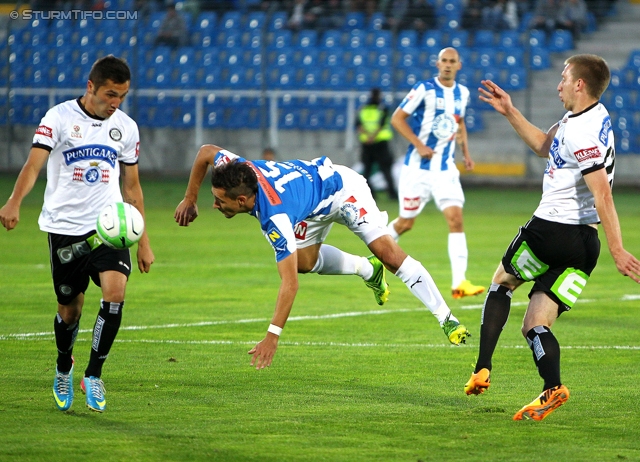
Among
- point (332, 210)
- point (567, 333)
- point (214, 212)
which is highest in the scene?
point (332, 210)

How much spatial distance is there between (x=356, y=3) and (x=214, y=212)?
9.31m

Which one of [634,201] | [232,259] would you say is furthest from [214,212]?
[634,201]

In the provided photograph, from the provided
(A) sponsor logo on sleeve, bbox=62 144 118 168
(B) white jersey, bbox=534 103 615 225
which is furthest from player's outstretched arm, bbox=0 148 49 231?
(B) white jersey, bbox=534 103 615 225

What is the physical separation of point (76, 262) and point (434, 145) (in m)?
6.45

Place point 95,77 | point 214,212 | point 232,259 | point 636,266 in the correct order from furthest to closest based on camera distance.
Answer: point 214,212
point 232,259
point 95,77
point 636,266

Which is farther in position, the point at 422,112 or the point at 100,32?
the point at 100,32

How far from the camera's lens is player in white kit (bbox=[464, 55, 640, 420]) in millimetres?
5773

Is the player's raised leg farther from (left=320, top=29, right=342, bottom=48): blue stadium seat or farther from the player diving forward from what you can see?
(left=320, top=29, right=342, bottom=48): blue stadium seat

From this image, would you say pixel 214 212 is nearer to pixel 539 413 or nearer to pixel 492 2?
pixel 492 2

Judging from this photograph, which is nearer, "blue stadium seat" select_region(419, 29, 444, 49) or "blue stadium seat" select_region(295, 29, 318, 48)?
"blue stadium seat" select_region(419, 29, 444, 49)

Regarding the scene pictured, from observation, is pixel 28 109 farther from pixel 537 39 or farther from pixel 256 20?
pixel 537 39

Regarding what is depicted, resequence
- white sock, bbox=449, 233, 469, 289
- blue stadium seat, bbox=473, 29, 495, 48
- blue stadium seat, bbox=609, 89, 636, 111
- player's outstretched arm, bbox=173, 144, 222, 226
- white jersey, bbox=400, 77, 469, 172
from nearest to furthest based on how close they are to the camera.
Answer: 1. player's outstretched arm, bbox=173, 144, 222, 226
2. white sock, bbox=449, 233, 469, 289
3. white jersey, bbox=400, 77, 469, 172
4. blue stadium seat, bbox=609, 89, 636, 111
5. blue stadium seat, bbox=473, 29, 495, 48

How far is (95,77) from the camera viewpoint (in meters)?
6.30

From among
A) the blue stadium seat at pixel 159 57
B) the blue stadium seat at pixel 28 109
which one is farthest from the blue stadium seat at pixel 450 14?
the blue stadium seat at pixel 28 109
